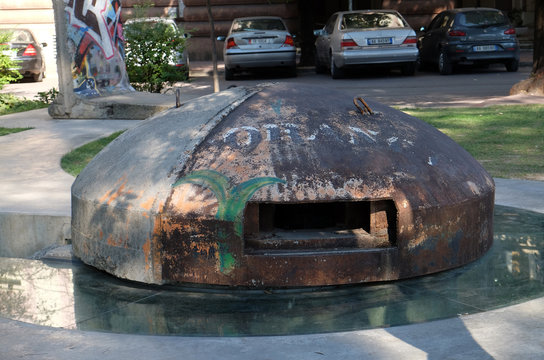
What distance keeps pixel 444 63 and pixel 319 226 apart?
48.5 ft

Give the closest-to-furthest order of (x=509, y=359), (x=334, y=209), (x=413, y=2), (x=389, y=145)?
(x=509, y=359)
(x=389, y=145)
(x=334, y=209)
(x=413, y=2)

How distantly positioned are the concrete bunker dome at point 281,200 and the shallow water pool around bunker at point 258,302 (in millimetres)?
88

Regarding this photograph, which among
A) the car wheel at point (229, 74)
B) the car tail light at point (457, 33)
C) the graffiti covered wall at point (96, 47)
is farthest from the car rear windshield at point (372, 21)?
the graffiti covered wall at point (96, 47)

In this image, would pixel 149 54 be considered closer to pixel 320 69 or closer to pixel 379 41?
pixel 379 41

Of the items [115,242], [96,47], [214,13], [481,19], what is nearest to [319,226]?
[115,242]

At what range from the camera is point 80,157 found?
8852 mm

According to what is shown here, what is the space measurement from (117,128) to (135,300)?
7226 millimetres

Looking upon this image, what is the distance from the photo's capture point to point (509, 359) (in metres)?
3.06

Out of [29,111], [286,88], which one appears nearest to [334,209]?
[286,88]

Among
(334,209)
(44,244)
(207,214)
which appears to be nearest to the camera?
(207,214)

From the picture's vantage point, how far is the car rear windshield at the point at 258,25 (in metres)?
19.4

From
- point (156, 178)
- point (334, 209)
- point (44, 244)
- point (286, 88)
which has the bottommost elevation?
point (44, 244)

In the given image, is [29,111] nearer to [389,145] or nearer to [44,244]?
[44,244]

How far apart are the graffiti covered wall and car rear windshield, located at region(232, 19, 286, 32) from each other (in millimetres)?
5845
